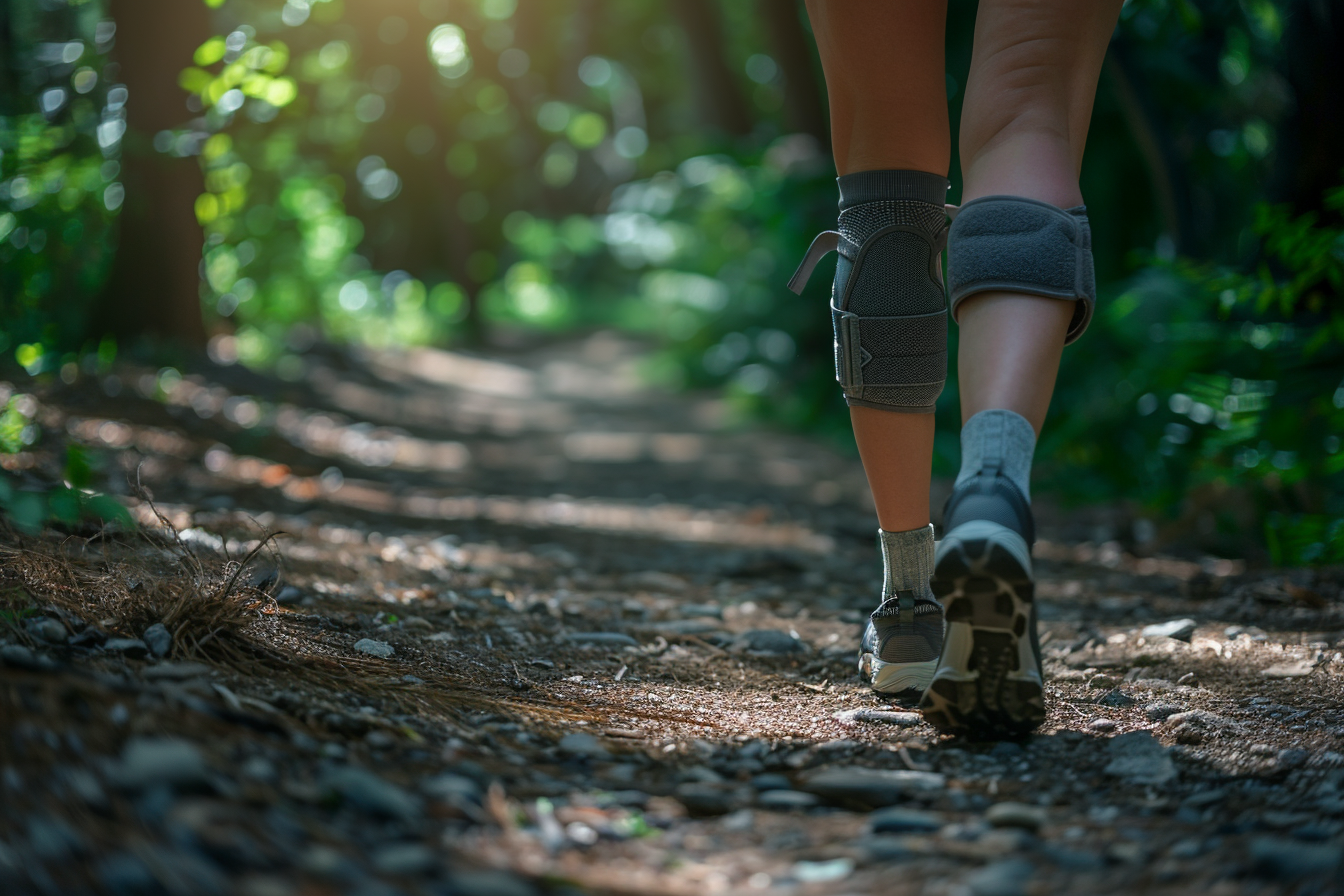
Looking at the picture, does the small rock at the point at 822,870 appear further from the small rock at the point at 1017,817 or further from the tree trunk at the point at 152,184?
the tree trunk at the point at 152,184

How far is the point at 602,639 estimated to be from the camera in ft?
6.90

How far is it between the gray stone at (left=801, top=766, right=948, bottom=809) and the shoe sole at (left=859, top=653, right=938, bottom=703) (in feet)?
1.27

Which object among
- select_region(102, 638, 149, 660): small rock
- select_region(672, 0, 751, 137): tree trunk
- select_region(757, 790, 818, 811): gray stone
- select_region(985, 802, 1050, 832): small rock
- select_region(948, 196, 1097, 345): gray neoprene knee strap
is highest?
select_region(672, 0, 751, 137): tree trunk

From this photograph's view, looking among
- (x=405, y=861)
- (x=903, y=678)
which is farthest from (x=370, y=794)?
(x=903, y=678)

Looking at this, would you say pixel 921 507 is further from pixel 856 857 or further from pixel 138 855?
pixel 138 855

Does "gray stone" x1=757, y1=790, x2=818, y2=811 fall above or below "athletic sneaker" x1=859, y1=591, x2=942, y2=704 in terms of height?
below

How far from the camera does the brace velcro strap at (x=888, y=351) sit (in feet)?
5.55

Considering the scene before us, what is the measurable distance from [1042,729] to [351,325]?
10285mm

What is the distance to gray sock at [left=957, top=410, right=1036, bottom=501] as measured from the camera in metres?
1.36

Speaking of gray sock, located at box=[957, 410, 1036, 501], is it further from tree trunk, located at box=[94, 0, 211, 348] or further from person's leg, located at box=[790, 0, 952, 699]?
tree trunk, located at box=[94, 0, 211, 348]

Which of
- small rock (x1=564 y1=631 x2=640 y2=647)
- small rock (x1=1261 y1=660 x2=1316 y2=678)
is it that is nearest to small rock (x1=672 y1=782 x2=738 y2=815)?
small rock (x1=564 y1=631 x2=640 y2=647)

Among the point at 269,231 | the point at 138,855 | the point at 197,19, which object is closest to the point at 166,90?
the point at 197,19

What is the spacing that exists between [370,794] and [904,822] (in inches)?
23.0

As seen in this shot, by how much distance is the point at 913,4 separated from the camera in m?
1.57
